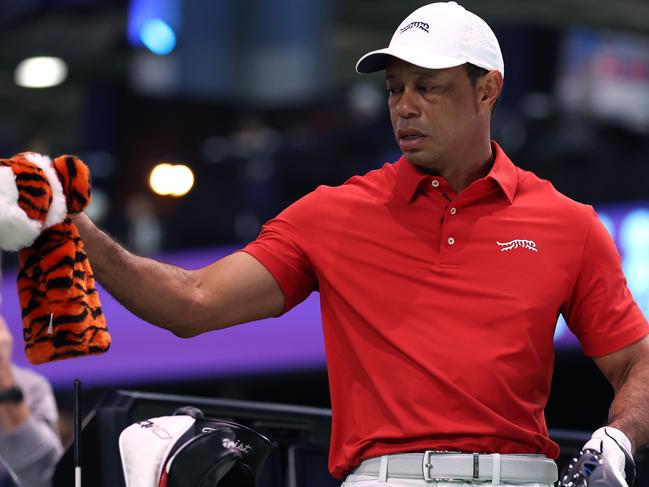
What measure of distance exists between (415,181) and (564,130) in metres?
6.13

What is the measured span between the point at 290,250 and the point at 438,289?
15.7 inches

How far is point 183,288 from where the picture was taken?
3447 millimetres

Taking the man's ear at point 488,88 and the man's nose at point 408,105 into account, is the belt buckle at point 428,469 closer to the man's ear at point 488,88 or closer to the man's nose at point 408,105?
the man's nose at point 408,105

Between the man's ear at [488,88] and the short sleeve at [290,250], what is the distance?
53 cm

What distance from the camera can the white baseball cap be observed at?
356cm

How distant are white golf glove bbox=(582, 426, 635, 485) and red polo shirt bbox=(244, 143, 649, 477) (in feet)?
0.62

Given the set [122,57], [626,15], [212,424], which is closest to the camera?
[212,424]

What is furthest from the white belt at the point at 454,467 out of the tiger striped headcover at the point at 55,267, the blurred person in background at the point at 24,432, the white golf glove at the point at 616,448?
the blurred person in background at the point at 24,432

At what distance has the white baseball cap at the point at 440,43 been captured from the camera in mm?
3557

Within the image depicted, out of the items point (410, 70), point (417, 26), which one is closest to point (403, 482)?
point (410, 70)

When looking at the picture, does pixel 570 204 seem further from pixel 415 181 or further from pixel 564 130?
pixel 564 130

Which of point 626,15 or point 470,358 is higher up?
point 626,15

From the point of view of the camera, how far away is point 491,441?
11.1 feet

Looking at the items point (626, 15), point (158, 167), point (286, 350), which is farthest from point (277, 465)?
point (626, 15)
